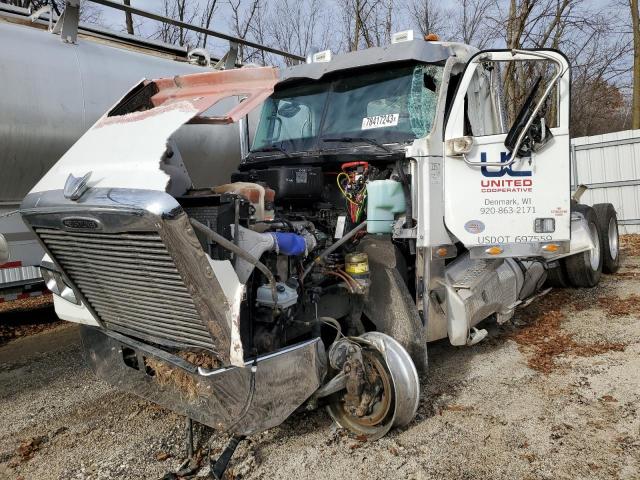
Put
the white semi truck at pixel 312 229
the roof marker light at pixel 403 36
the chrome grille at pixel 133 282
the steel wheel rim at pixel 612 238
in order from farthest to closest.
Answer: the steel wheel rim at pixel 612 238
the roof marker light at pixel 403 36
the white semi truck at pixel 312 229
the chrome grille at pixel 133 282

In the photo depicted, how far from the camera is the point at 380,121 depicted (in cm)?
446

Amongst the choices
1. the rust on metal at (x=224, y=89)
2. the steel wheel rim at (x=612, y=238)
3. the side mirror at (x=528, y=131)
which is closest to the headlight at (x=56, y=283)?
the rust on metal at (x=224, y=89)

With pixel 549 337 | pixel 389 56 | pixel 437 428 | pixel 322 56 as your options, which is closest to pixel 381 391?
pixel 437 428

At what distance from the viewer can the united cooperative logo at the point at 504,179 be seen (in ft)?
14.1

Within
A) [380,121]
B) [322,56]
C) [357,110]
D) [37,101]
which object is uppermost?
[322,56]

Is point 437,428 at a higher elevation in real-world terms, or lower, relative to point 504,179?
lower

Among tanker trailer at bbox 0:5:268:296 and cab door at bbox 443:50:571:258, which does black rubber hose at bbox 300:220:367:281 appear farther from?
tanker trailer at bbox 0:5:268:296

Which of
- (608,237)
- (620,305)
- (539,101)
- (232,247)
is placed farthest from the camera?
(608,237)

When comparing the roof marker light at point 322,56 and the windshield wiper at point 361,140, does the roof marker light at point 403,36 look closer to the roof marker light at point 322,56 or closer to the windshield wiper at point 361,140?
the roof marker light at point 322,56

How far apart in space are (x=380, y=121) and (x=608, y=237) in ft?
17.7

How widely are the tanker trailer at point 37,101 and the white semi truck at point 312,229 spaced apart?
1382mm

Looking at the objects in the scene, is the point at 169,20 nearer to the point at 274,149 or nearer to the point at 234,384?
the point at 274,149

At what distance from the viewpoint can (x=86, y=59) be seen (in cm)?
536

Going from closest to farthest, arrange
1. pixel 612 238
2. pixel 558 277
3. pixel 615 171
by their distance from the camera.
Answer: pixel 558 277
pixel 612 238
pixel 615 171
